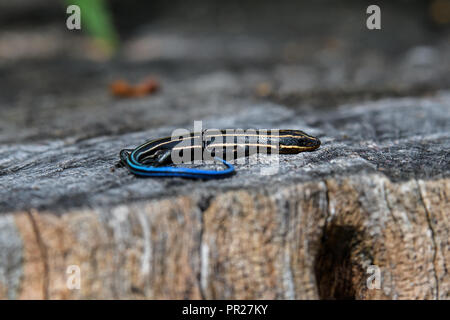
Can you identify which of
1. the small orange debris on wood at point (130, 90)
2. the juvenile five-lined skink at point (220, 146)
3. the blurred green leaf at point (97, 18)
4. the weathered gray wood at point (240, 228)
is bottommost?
the weathered gray wood at point (240, 228)

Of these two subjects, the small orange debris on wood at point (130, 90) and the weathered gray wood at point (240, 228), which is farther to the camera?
the small orange debris on wood at point (130, 90)

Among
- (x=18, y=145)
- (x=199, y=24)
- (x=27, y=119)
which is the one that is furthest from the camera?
(x=199, y=24)

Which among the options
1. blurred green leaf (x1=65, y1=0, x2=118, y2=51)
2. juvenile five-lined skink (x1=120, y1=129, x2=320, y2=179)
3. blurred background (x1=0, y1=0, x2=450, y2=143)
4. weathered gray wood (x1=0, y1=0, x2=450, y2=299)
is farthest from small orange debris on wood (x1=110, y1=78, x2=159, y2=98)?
juvenile five-lined skink (x1=120, y1=129, x2=320, y2=179)

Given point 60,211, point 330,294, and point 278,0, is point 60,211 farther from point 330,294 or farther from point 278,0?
point 278,0

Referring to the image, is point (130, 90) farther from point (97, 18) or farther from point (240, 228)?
point (240, 228)

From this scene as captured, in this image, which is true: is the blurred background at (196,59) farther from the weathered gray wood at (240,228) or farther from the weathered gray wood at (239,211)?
the weathered gray wood at (240,228)

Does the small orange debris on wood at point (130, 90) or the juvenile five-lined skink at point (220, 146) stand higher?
the small orange debris on wood at point (130, 90)

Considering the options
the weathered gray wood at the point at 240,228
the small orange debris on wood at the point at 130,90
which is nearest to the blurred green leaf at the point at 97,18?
the small orange debris on wood at the point at 130,90
